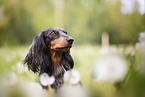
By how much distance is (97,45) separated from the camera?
27.8 inches

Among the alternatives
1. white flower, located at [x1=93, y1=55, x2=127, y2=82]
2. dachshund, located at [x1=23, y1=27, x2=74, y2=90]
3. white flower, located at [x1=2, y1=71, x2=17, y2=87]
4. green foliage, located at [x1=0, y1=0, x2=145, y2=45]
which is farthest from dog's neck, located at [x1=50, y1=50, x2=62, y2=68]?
white flower, located at [x1=93, y1=55, x2=127, y2=82]

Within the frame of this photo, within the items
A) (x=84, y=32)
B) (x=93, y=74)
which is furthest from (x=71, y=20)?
(x=93, y=74)

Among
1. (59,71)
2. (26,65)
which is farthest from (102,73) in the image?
(26,65)

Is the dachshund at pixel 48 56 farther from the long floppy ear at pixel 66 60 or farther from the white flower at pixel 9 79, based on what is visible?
the white flower at pixel 9 79

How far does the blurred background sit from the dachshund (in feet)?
0.21

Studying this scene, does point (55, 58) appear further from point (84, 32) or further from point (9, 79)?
point (9, 79)

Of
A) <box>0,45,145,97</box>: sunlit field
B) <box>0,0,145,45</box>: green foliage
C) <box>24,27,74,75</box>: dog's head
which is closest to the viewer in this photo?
<box>0,45,145,97</box>: sunlit field

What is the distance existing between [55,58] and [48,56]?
40 mm

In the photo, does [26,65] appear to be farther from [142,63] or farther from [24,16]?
[142,63]

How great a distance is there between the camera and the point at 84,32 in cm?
74

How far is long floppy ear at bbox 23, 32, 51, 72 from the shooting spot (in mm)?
762

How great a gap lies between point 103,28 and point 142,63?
388 millimetres

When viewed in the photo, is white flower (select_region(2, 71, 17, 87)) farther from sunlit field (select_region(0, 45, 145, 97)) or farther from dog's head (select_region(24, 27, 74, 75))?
dog's head (select_region(24, 27, 74, 75))

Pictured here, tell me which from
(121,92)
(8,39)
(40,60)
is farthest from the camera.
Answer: (40,60)
